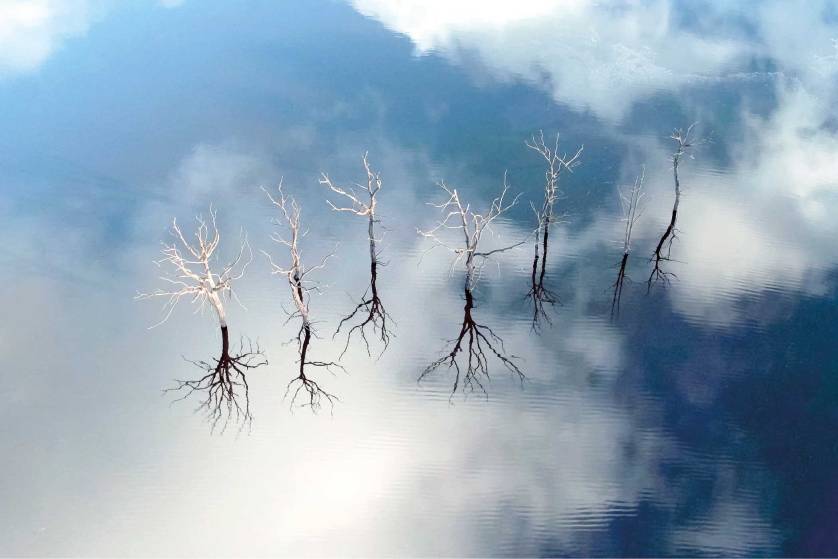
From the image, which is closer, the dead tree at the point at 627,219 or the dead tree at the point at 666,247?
the dead tree at the point at 627,219

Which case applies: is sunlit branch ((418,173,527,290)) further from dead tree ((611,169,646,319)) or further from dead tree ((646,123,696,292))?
dead tree ((646,123,696,292))

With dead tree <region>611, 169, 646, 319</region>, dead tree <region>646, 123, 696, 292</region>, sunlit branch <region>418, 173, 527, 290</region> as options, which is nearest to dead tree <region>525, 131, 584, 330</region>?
sunlit branch <region>418, 173, 527, 290</region>

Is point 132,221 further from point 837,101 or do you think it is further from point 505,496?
point 837,101

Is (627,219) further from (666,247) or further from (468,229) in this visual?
(468,229)

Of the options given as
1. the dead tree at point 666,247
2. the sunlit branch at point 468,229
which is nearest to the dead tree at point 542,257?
the sunlit branch at point 468,229

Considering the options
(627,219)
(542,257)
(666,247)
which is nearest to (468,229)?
(542,257)

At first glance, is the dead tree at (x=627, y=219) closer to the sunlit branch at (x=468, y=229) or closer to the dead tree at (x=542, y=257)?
the dead tree at (x=542, y=257)

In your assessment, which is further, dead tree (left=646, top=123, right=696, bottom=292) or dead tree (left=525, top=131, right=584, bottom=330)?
dead tree (left=646, top=123, right=696, bottom=292)

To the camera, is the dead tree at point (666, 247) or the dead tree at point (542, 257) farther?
the dead tree at point (666, 247)

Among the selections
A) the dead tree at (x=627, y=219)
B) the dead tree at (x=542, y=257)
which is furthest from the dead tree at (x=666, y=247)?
the dead tree at (x=542, y=257)
